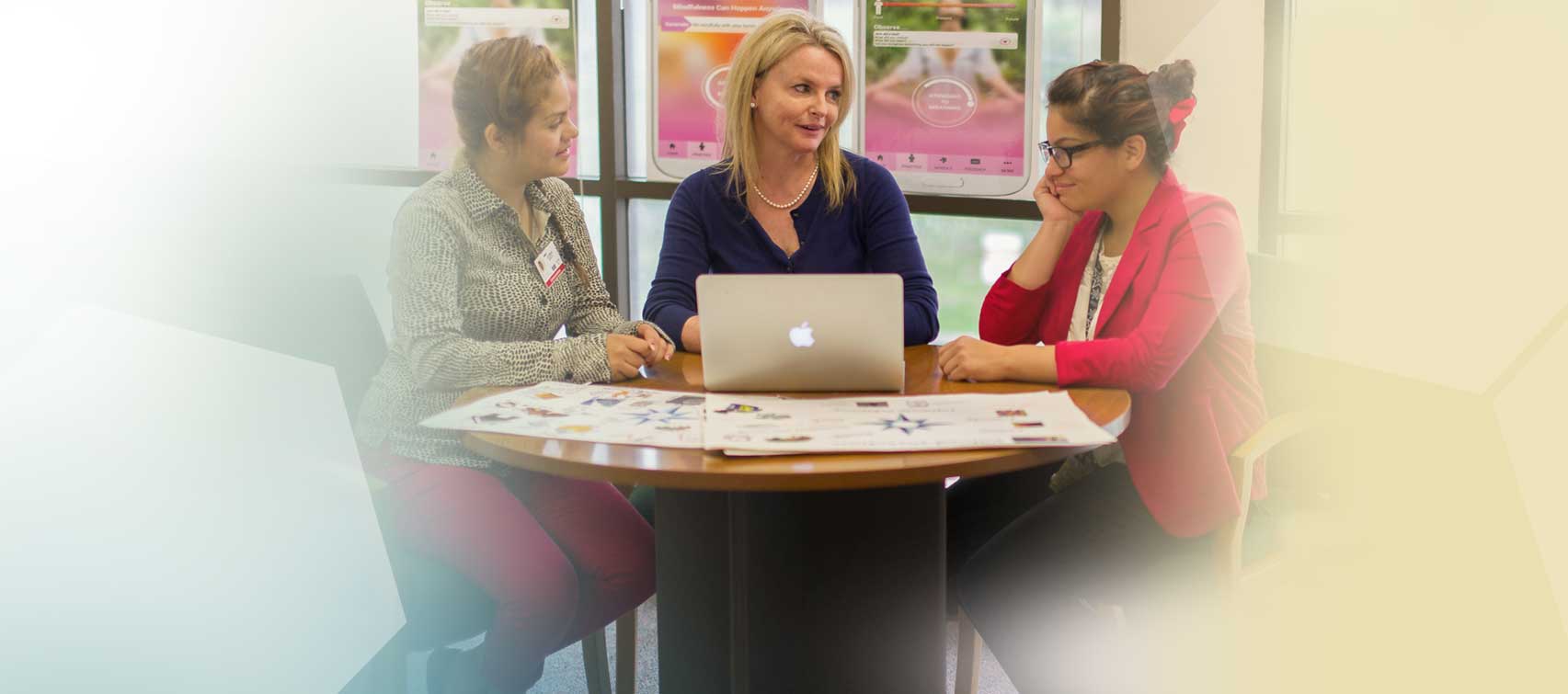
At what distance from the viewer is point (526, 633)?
4.75ft

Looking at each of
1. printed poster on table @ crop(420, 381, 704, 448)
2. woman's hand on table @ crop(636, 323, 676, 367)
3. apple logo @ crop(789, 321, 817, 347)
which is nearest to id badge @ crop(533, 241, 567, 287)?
woman's hand on table @ crop(636, 323, 676, 367)

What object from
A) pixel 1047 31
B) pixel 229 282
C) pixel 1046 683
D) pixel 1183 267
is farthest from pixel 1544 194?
pixel 1047 31

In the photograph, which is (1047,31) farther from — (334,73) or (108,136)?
(108,136)

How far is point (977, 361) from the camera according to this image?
1.44 metres

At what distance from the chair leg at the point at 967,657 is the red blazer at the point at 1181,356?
477 mm

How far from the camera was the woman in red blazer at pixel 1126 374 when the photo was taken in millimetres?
1416

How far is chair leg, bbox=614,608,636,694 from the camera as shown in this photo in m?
1.78

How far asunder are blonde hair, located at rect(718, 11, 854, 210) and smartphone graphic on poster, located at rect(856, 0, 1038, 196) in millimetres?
521

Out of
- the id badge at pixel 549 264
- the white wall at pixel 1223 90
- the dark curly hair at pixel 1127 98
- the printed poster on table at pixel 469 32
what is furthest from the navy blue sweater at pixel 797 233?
the printed poster on table at pixel 469 32

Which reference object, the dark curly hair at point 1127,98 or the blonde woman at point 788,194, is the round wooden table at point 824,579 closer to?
the dark curly hair at point 1127,98

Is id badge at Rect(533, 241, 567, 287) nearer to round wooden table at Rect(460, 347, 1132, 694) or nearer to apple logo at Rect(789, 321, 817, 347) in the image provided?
round wooden table at Rect(460, 347, 1132, 694)

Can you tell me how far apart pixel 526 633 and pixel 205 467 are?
23.5 inches

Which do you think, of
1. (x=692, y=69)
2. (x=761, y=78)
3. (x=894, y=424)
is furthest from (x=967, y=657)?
(x=692, y=69)

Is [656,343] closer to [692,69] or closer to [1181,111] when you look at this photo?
[1181,111]
